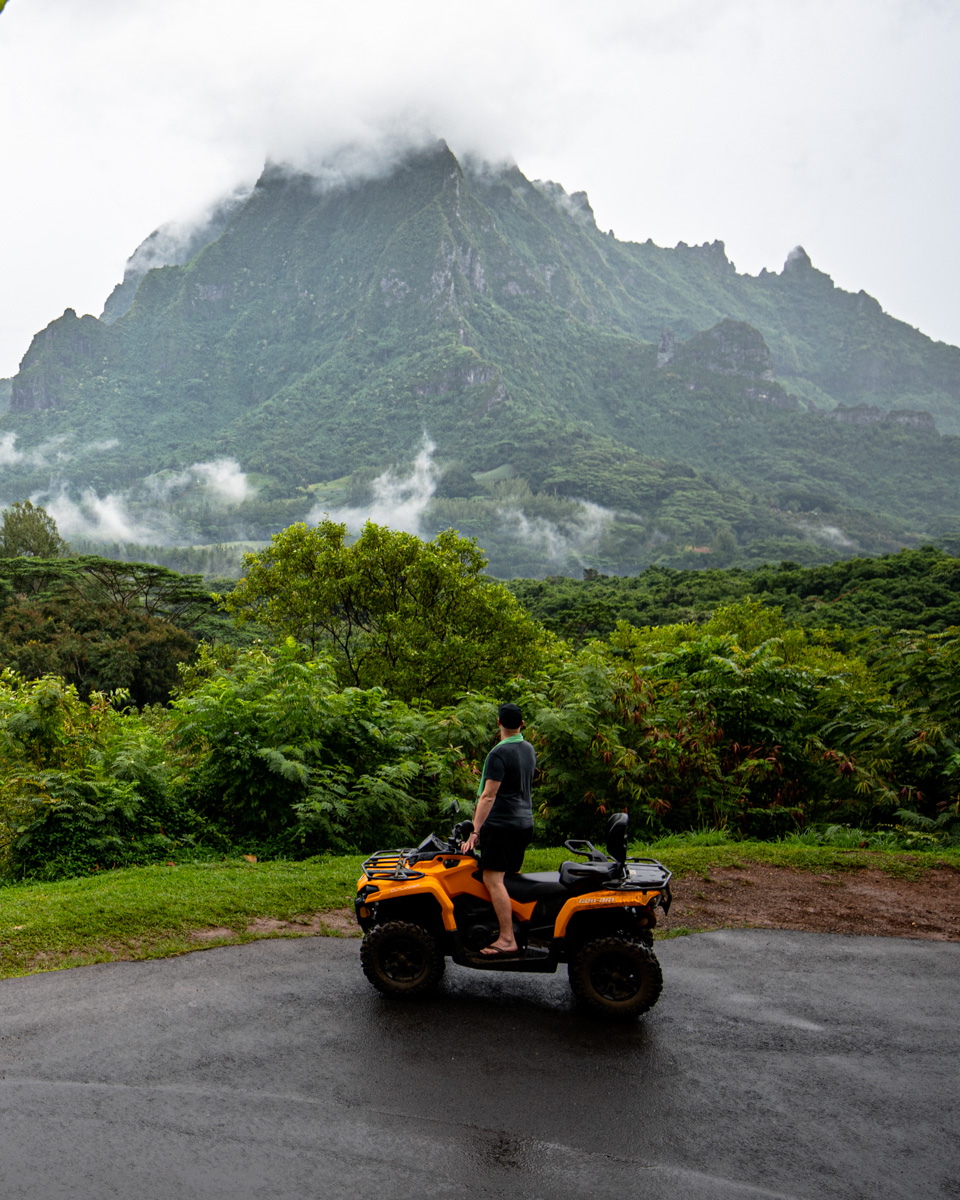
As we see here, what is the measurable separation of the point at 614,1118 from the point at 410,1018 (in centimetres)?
171

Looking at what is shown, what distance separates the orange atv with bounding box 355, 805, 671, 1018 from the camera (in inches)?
219

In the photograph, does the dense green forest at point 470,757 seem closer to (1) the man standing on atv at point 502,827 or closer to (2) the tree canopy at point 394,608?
(2) the tree canopy at point 394,608

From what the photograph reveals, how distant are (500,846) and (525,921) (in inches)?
25.3

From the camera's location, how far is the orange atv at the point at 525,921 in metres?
5.57

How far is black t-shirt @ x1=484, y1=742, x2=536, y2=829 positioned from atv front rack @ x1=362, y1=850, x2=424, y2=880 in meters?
0.75

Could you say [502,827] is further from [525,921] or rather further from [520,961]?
[520,961]

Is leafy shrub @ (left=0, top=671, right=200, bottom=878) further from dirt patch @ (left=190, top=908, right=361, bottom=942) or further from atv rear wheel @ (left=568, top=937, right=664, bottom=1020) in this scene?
atv rear wheel @ (left=568, top=937, right=664, bottom=1020)

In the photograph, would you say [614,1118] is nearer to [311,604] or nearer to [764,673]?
[764,673]

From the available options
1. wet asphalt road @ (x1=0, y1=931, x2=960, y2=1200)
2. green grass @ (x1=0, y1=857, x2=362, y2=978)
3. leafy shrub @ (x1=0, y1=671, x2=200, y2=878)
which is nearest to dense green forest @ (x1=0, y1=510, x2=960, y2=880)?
leafy shrub @ (x1=0, y1=671, x2=200, y2=878)

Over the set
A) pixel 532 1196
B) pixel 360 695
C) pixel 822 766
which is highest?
pixel 360 695

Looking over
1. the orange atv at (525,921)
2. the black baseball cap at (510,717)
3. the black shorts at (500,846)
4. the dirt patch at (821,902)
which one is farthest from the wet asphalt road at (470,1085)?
the black baseball cap at (510,717)

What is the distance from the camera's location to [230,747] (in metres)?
10.4

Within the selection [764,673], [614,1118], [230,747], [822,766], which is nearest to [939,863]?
[822,766]

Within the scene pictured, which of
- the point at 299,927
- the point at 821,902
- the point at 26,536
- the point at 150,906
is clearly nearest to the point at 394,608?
the point at 150,906
